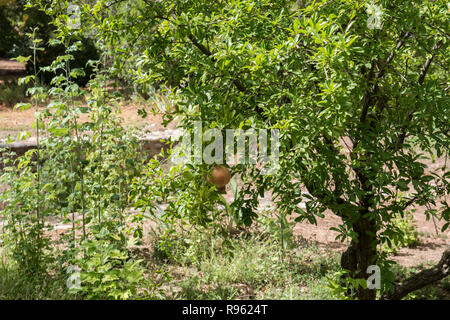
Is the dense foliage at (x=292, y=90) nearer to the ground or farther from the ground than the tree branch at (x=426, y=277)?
farther from the ground

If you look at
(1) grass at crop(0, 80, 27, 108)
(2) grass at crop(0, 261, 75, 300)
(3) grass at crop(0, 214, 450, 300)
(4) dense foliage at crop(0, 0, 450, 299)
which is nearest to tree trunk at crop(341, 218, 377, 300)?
(3) grass at crop(0, 214, 450, 300)

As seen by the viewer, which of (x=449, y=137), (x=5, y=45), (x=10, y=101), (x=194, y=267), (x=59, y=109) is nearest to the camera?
(x=449, y=137)

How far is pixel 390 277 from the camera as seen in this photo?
7.36ft

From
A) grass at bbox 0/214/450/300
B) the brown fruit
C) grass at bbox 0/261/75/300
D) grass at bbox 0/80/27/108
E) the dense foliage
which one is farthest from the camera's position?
grass at bbox 0/80/27/108

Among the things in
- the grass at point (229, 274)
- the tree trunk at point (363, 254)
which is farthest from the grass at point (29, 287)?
the tree trunk at point (363, 254)

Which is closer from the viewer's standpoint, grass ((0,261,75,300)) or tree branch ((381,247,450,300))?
grass ((0,261,75,300))

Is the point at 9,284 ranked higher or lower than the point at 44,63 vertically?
lower

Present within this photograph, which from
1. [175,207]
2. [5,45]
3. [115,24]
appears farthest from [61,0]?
[5,45]

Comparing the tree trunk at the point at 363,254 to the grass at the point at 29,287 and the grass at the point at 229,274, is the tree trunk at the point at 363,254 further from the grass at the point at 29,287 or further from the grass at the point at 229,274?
the grass at the point at 29,287

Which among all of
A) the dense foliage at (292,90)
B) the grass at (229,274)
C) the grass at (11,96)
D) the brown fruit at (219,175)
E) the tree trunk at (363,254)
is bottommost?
the grass at (229,274)

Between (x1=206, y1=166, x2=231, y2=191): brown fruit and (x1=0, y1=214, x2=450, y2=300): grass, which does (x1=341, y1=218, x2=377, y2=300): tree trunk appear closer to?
(x1=0, y1=214, x2=450, y2=300): grass

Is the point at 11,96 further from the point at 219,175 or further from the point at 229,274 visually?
the point at 219,175
